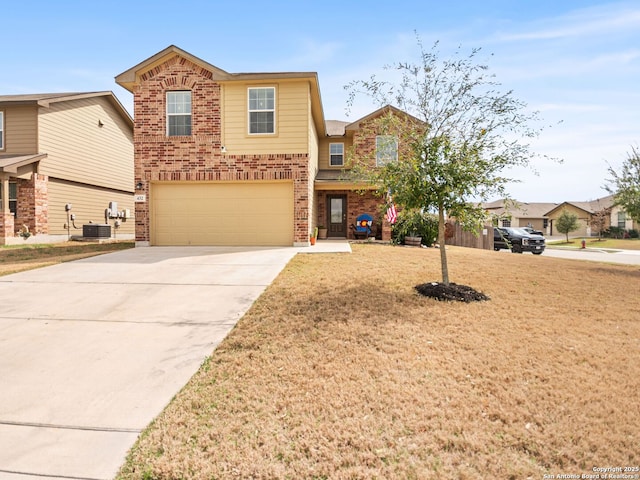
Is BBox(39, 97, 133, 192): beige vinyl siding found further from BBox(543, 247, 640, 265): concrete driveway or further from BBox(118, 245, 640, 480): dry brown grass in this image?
BBox(543, 247, 640, 265): concrete driveway

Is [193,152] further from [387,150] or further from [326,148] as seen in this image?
[326,148]

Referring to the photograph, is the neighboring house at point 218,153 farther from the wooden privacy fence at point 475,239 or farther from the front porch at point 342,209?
the wooden privacy fence at point 475,239

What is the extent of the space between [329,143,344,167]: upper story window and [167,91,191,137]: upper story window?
8178mm

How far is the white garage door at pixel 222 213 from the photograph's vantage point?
12.3m

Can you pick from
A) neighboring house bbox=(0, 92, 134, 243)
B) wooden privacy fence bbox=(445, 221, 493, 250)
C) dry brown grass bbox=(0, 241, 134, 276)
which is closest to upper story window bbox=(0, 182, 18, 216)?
neighboring house bbox=(0, 92, 134, 243)

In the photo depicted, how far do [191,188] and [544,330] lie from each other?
37.2ft

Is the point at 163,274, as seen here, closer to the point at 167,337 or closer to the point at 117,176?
the point at 167,337

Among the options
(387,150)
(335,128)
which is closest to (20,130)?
(335,128)

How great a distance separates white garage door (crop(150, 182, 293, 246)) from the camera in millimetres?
12328

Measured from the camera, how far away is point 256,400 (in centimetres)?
297

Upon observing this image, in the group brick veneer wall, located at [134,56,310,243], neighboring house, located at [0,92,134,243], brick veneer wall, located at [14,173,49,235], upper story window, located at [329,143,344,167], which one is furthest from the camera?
upper story window, located at [329,143,344,167]

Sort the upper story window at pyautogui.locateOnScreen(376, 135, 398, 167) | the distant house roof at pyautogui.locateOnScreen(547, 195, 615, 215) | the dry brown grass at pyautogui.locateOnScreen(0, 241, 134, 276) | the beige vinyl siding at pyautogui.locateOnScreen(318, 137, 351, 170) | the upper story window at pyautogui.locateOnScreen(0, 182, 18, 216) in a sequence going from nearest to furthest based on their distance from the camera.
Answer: the upper story window at pyautogui.locateOnScreen(376, 135, 398, 167)
the dry brown grass at pyautogui.locateOnScreen(0, 241, 134, 276)
the upper story window at pyautogui.locateOnScreen(0, 182, 18, 216)
the beige vinyl siding at pyautogui.locateOnScreen(318, 137, 351, 170)
the distant house roof at pyautogui.locateOnScreen(547, 195, 615, 215)

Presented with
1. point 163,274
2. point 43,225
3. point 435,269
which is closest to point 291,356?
point 163,274

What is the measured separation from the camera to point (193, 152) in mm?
12164
